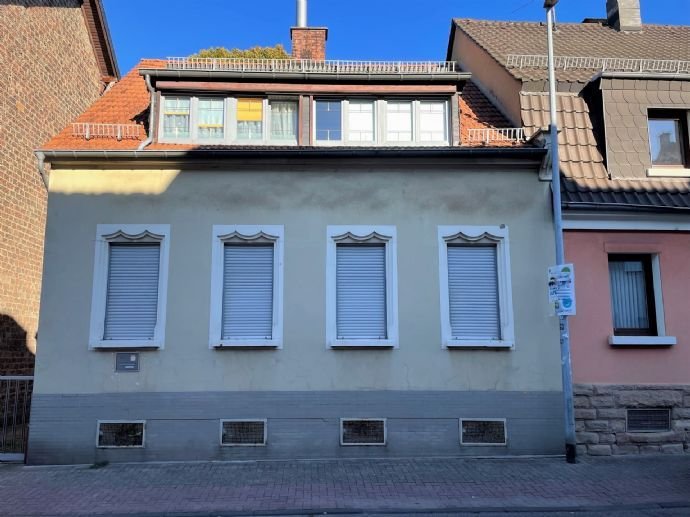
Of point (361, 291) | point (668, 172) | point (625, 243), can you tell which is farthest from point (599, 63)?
point (361, 291)

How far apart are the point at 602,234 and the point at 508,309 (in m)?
2.23

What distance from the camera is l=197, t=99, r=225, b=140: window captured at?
10.5 metres

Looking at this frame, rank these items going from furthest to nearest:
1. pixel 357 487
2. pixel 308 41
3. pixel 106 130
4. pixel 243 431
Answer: pixel 308 41 → pixel 106 130 → pixel 243 431 → pixel 357 487

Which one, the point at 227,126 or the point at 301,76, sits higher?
the point at 301,76

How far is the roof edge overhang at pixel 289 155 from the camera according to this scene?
9.31 meters

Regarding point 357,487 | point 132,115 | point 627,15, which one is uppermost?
point 627,15

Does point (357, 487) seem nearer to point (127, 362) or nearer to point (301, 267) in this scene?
point (301, 267)

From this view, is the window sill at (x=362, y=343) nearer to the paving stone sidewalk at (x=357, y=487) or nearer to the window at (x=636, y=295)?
the paving stone sidewalk at (x=357, y=487)

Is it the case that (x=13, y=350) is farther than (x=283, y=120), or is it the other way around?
(x=13, y=350)

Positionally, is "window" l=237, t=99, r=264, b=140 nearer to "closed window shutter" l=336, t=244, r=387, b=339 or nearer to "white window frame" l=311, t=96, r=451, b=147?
"white window frame" l=311, t=96, r=451, b=147

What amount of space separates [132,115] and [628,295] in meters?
10.2

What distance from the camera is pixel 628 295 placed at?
9891mm

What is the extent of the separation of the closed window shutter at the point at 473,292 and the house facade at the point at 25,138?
8.51m

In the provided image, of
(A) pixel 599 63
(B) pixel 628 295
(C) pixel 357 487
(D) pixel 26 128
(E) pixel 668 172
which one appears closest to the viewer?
(C) pixel 357 487
